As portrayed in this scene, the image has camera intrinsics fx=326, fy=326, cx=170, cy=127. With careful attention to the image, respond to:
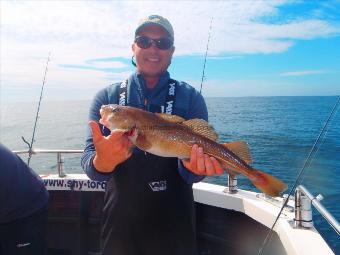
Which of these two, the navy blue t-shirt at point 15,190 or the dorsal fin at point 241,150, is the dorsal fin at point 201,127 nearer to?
the dorsal fin at point 241,150

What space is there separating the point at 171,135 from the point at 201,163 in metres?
0.45

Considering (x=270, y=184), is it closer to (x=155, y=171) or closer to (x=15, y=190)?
(x=155, y=171)

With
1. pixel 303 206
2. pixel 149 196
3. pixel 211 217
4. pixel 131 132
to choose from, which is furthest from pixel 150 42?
pixel 211 217

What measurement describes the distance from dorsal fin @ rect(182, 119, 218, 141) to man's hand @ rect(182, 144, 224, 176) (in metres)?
0.21

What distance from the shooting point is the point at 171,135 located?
11.8 feet

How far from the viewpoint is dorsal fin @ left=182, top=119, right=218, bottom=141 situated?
3652 mm

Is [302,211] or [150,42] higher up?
[150,42]

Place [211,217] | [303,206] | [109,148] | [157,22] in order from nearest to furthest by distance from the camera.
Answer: [109,148], [157,22], [303,206], [211,217]

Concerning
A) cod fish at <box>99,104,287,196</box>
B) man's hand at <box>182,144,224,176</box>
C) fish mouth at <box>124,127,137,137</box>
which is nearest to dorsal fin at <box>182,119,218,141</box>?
cod fish at <box>99,104,287,196</box>

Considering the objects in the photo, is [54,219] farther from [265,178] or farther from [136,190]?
[265,178]

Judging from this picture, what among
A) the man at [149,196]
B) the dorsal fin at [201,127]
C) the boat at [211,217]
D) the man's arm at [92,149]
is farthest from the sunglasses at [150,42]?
the boat at [211,217]

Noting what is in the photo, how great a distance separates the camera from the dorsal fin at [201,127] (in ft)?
12.0

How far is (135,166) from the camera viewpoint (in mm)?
3656

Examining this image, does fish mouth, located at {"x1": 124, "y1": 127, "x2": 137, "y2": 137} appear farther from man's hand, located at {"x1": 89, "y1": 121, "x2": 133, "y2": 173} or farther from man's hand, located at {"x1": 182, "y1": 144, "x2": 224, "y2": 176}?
man's hand, located at {"x1": 182, "y1": 144, "x2": 224, "y2": 176}
